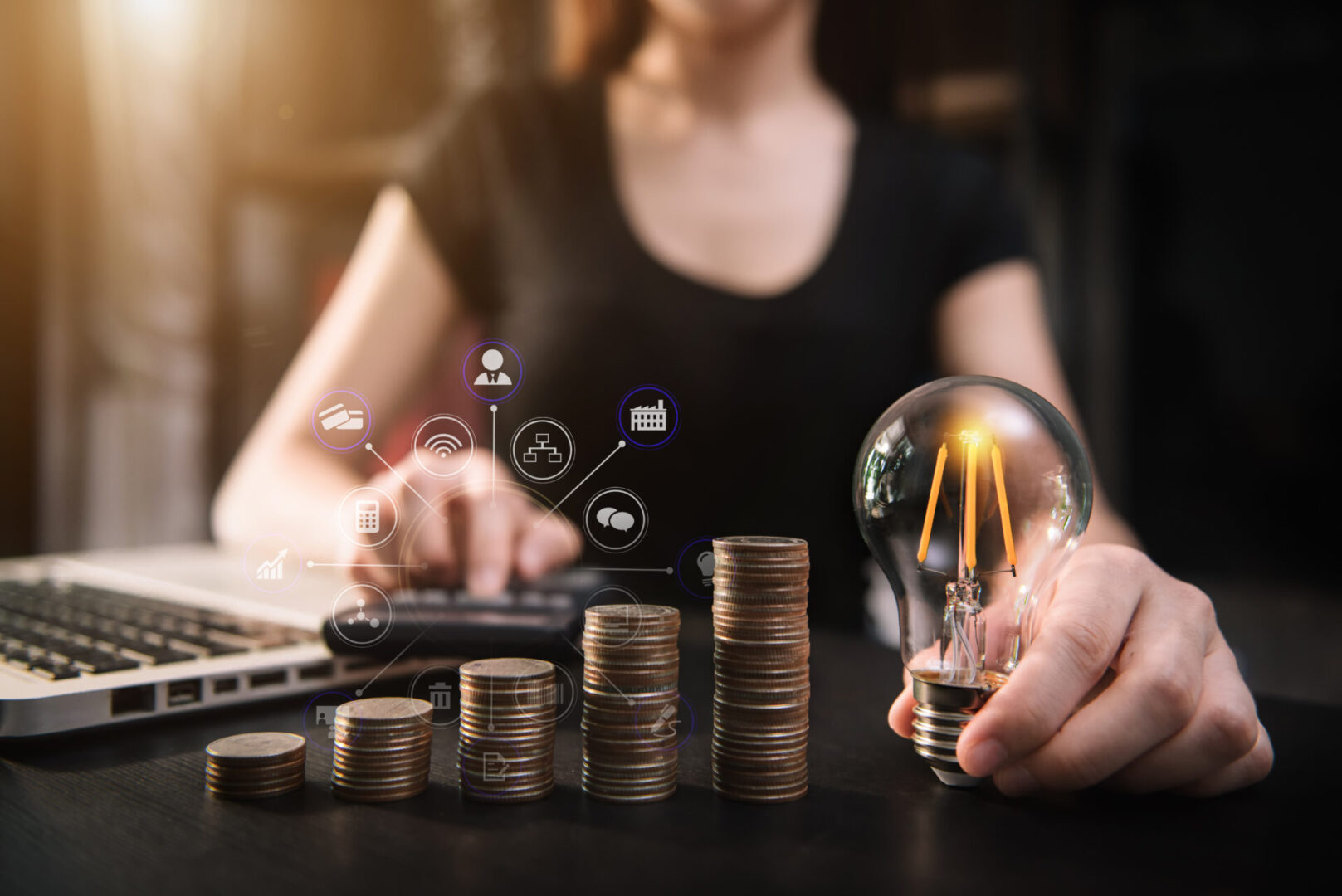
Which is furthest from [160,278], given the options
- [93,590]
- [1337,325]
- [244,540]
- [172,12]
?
[1337,325]

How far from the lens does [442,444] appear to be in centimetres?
60

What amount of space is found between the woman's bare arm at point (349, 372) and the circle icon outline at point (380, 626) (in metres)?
0.03

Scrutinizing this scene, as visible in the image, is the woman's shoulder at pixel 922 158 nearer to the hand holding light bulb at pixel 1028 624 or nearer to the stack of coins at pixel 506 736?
the hand holding light bulb at pixel 1028 624

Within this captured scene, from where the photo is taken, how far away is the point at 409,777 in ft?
1.67

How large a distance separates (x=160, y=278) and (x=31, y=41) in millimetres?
465

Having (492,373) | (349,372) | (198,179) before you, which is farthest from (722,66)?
(198,179)

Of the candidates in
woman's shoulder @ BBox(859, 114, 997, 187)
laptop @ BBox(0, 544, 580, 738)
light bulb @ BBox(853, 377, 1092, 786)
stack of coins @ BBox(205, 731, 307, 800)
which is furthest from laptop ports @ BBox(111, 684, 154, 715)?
woman's shoulder @ BBox(859, 114, 997, 187)

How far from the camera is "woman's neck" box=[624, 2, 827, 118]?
1213 mm

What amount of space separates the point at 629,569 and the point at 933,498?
0.19m
